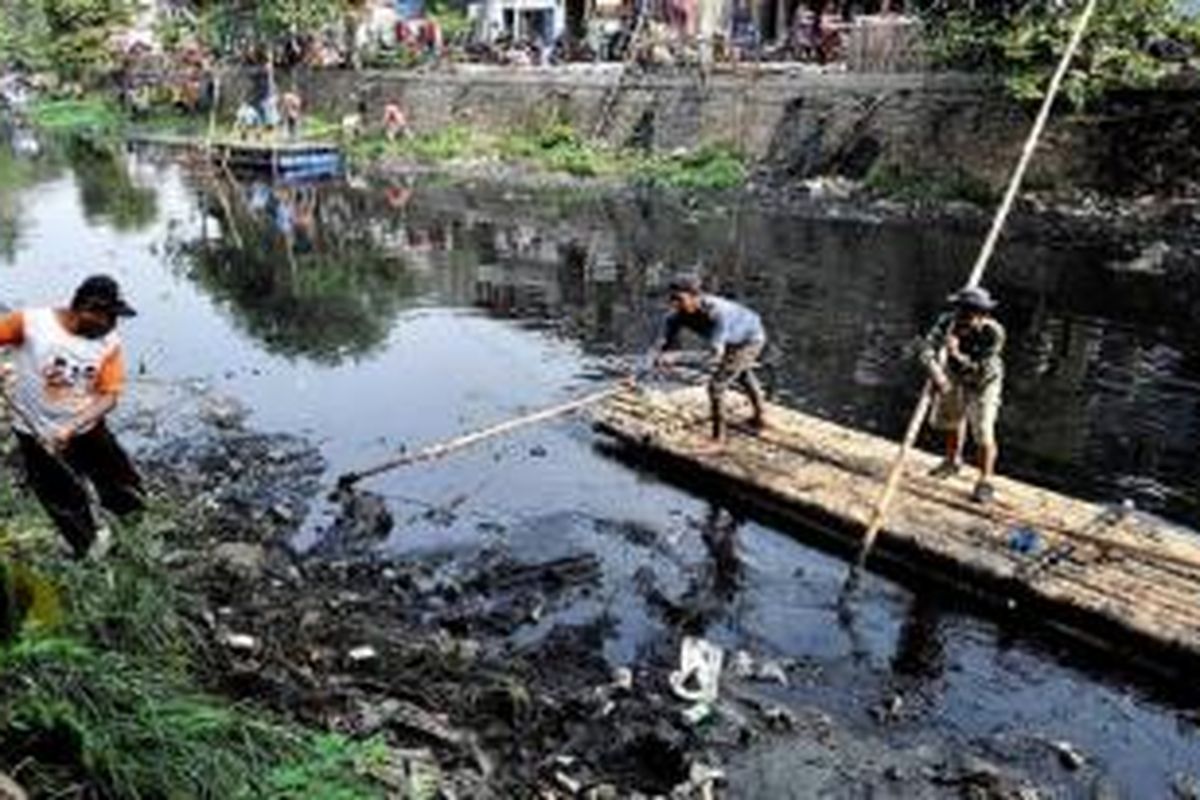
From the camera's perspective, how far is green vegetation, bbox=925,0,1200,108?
99.0ft

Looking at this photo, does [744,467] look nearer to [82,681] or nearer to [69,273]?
[82,681]

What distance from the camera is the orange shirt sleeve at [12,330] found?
8.80m

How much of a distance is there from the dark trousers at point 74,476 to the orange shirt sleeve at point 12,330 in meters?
0.66

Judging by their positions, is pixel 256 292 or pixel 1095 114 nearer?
pixel 256 292

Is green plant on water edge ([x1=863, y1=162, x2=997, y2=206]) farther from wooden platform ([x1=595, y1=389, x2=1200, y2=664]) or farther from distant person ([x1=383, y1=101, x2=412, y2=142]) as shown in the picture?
distant person ([x1=383, y1=101, x2=412, y2=142])

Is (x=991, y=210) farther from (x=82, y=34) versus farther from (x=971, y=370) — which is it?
(x=82, y=34)

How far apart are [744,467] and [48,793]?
29.0ft

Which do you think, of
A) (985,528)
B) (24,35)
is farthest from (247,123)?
(24,35)

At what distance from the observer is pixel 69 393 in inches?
357

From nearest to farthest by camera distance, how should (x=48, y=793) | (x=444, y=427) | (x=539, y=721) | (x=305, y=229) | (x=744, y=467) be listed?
(x=48, y=793), (x=539, y=721), (x=744, y=467), (x=444, y=427), (x=305, y=229)

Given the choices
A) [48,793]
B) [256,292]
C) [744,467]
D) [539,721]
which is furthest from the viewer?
[256,292]

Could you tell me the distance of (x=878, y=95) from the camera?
35438 millimetres

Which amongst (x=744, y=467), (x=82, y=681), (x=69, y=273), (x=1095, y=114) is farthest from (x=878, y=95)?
(x=82, y=681)

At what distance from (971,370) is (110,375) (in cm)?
715
